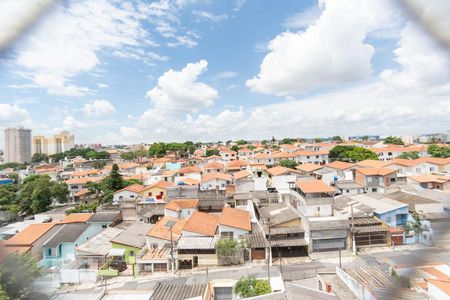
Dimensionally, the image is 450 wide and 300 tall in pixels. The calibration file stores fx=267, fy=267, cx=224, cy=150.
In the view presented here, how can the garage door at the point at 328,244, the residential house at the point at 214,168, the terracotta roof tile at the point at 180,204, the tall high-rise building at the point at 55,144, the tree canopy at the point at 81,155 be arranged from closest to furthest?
the garage door at the point at 328,244 → the terracotta roof tile at the point at 180,204 → the residential house at the point at 214,168 → the tall high-rise building at the point at 55,144 → the tree canopy at the point at 81,155

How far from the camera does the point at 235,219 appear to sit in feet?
44.0

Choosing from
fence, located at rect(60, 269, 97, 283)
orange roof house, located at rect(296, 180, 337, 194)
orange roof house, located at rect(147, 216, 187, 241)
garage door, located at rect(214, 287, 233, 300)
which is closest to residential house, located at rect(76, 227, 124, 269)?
fence, located at rect(60, 269, 97, 283)

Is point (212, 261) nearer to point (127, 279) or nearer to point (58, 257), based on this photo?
point (127, 279)

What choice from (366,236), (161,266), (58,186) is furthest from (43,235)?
(366,236)

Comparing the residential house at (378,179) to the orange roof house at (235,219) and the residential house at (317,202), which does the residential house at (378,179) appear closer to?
the residential house at (317,202)

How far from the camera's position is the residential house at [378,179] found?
1911 cm

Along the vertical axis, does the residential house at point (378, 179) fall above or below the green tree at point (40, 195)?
above

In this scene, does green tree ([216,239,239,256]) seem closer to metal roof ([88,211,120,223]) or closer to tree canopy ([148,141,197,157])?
metal roof ([88,211,120,223])

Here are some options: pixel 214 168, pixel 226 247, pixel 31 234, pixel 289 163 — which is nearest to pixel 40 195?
pixel 31 234

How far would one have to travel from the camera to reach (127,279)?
11.0m

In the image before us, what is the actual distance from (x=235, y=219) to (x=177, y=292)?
6.09 m

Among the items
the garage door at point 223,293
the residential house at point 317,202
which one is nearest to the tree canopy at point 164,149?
the residential house at point 317,202

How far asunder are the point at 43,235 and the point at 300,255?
1263 cm

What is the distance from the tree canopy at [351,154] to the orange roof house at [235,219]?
22.3 m
